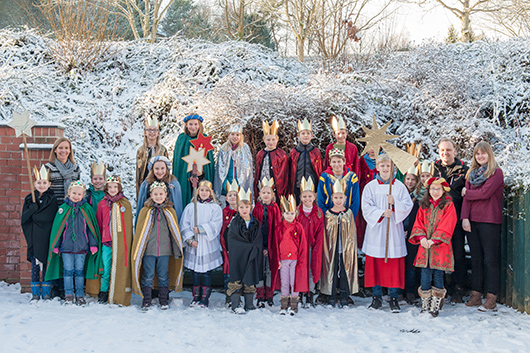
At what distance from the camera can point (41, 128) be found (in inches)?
218

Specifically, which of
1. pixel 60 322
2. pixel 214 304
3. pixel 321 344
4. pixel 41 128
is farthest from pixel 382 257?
pixel 41 128

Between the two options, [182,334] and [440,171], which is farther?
[440,171]

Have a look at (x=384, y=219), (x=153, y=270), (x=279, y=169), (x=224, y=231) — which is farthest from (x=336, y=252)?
(x=153, y=270)

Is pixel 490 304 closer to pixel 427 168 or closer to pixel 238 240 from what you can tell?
pixel 427 168

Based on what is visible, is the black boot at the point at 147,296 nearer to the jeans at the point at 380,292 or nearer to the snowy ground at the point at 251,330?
the snowy ground at the point at 251,330

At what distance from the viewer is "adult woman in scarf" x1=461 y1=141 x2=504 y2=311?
481cm

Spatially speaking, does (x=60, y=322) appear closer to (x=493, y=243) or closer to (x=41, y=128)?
(x=41, y=128)

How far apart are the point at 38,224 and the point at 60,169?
68cm

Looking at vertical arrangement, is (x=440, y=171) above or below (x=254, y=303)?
above

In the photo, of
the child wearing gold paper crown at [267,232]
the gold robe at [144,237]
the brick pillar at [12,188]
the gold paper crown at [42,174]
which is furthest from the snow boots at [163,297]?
the brick pillar at [12,188]

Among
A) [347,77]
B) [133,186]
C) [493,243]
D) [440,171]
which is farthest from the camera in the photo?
[347,77]

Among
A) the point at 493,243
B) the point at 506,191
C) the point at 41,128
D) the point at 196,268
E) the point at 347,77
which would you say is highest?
the point at 347,77

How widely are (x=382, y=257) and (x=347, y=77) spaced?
4.81m

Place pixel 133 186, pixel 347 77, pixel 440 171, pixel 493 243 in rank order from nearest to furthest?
1. pixel 493 243
2. pixel 440 171
3. pixel 133 186
4. pixel 347 77
